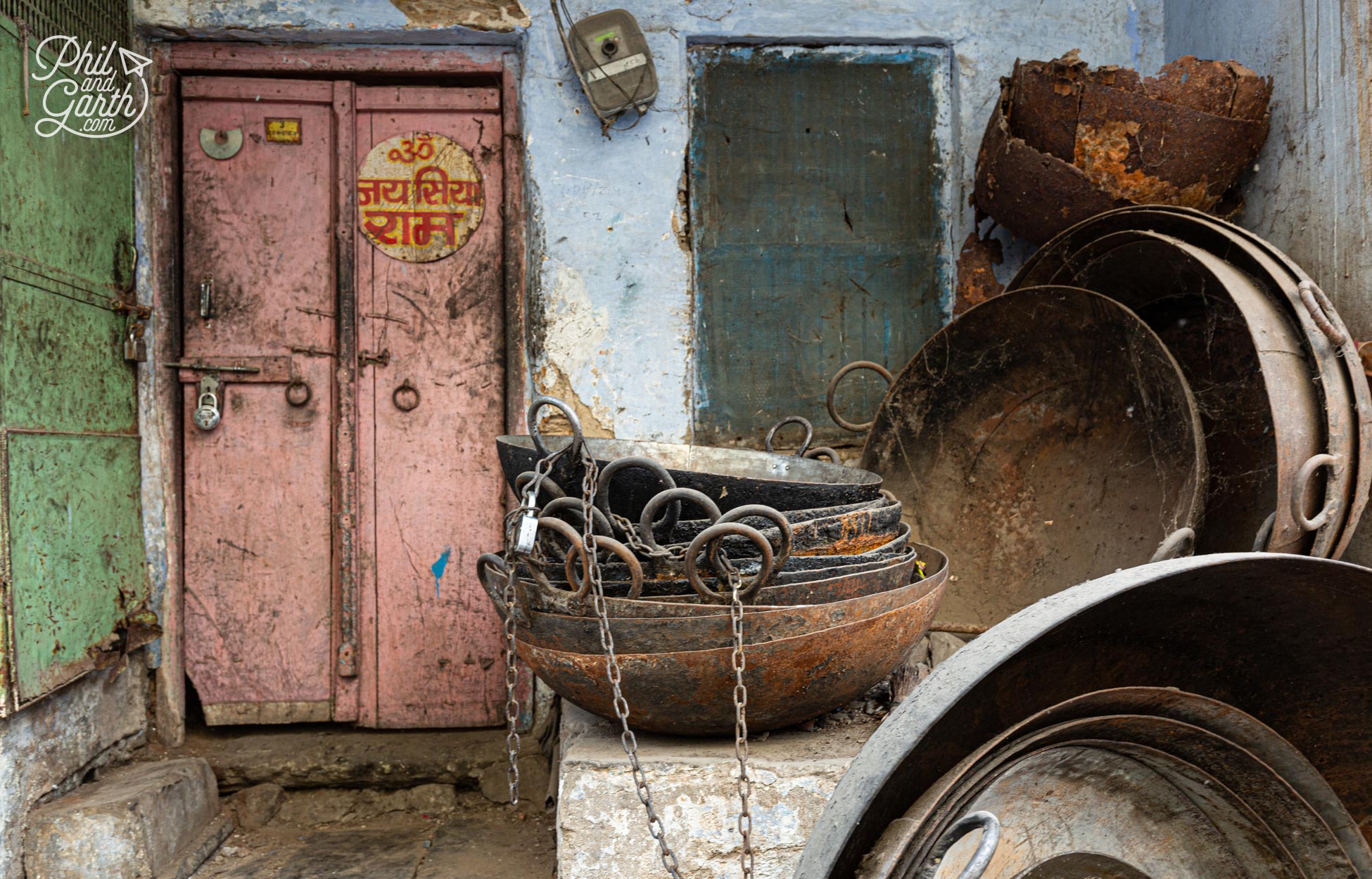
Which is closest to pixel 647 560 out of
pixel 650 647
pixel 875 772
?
pixel 650 647

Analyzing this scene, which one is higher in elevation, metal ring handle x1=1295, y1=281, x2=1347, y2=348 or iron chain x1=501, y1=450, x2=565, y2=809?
metal ring handle x1=1295, y1=281, x2=1347, y2=348

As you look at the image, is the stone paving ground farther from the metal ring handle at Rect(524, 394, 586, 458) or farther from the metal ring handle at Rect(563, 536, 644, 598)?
the metal ring handle at Rect(524, 394, 586, 458)

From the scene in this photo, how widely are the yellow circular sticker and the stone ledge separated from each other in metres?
2.07

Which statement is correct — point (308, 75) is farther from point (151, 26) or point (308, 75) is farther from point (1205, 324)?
point (1205, 324)

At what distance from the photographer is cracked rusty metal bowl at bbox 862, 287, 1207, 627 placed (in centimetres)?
268

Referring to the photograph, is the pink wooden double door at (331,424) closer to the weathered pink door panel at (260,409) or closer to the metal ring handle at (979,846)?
the weathered pink door panel at (260,409)

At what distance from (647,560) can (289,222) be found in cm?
206

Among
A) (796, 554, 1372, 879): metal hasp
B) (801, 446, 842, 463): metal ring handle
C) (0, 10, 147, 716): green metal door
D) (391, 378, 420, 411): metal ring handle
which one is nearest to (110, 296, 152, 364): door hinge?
(0, 10, 147, 716): green metal door

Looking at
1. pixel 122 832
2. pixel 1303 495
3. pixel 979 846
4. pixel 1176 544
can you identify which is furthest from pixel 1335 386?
pixel 122 832

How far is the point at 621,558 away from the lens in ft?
6.71

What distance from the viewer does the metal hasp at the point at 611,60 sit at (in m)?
3.19

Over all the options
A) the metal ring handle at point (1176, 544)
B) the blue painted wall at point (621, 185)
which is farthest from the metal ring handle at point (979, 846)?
the blue painted wall at point (621, 185)

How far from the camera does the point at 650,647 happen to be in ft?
6.64

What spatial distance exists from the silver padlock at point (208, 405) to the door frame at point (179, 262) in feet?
0.33
